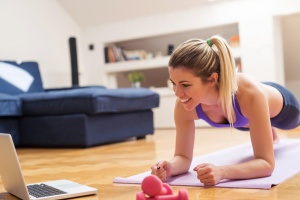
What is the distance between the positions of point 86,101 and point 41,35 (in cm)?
231

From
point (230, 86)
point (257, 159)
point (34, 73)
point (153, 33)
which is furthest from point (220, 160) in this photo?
point (153, 33)

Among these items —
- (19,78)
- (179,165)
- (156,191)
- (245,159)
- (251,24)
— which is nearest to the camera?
(156,191)

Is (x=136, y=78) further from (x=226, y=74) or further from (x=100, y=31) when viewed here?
(x=226, y=74)

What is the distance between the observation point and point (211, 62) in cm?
166

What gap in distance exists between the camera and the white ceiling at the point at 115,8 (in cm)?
546

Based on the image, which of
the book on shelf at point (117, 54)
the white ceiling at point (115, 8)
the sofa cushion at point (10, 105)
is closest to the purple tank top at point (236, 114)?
the sofa cushion at point (10, 105)

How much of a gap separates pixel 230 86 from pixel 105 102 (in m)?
2.22

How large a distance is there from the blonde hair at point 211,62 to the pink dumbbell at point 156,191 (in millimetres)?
530

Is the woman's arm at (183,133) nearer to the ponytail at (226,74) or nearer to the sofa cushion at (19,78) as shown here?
the ponytail at (226,74)

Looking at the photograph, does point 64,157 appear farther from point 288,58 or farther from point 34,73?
point 288,58

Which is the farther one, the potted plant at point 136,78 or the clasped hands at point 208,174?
the potted plant at point 136,78

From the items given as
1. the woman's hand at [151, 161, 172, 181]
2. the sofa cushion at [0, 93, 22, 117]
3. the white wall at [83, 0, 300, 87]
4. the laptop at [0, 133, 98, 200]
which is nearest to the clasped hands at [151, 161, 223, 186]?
the woman's hand at [151, 161, 172, 181]

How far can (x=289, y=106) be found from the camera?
236 centimetres

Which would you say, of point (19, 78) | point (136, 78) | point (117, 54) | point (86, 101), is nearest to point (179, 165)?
point (86, 101)
